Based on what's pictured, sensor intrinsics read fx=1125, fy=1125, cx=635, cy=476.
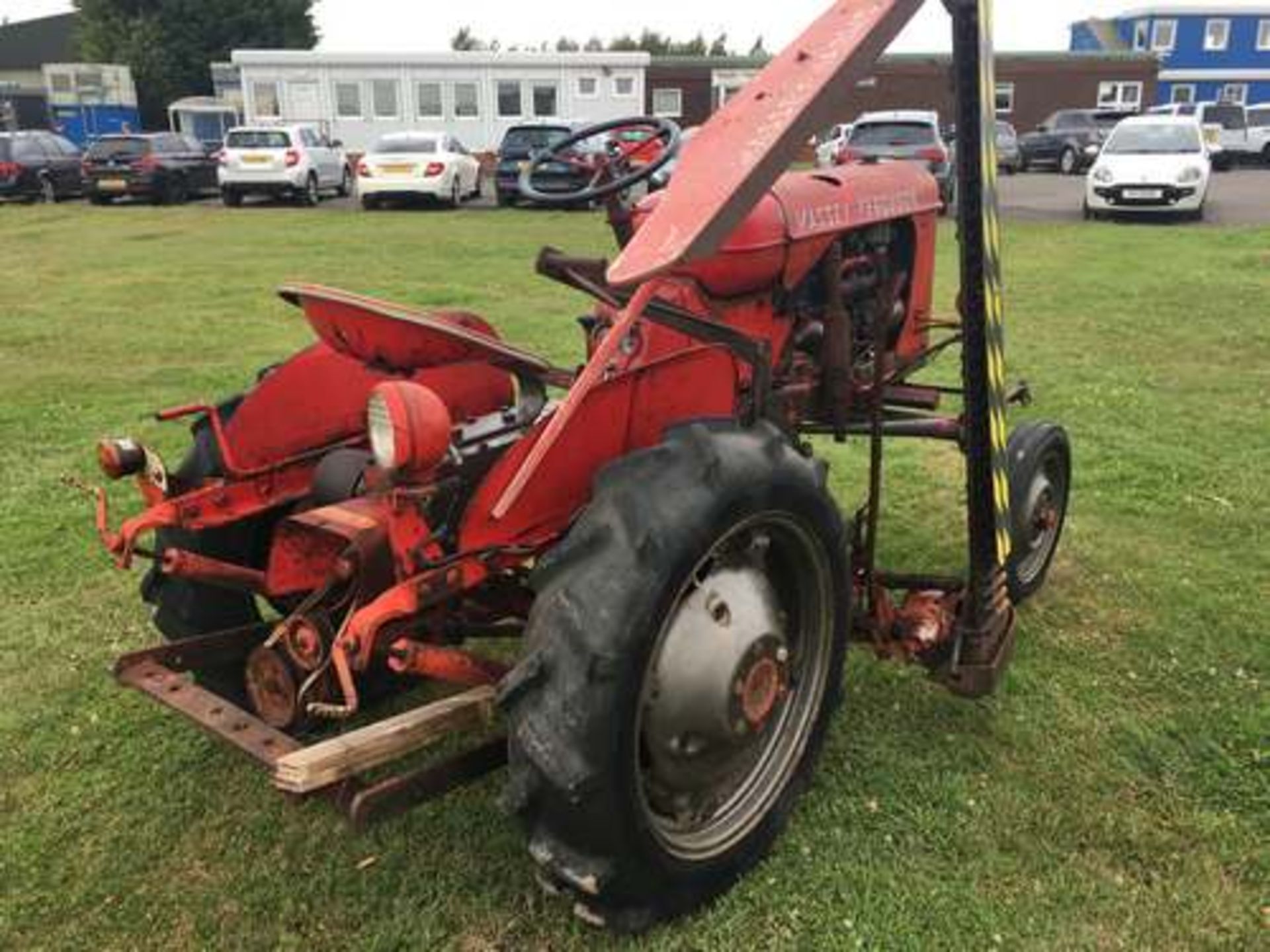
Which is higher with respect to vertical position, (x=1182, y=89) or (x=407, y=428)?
(x=1182, y=89)

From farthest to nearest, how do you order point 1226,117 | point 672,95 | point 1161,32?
point 1161,32 < point 672,95 < point 1226,117

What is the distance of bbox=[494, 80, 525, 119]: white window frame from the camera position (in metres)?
35.7

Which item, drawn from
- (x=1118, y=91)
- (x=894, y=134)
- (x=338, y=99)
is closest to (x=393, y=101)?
(x=338, y=99)

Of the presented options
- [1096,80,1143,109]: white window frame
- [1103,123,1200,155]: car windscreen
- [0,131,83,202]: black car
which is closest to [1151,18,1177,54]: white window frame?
[1096,80,1143,109]: white window frame

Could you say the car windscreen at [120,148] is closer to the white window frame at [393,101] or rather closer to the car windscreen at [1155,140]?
the white window frame at [393,101]

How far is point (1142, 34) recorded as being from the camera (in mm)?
54531

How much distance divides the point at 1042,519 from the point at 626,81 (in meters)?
35.0

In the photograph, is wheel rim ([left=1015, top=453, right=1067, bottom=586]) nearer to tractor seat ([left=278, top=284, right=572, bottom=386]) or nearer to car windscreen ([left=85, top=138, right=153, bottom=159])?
tractor seat ([left=278, top=284, right=572, bottom=386])

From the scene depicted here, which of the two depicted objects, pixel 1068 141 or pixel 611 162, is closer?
pixel 611 162

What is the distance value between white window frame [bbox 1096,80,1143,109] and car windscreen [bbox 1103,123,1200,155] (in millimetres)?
29925

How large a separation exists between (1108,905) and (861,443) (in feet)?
11.9

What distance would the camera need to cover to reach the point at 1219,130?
30.0 metres

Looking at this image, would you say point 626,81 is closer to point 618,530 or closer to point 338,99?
point 338,99

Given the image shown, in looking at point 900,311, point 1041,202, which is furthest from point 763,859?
point 1041,202
